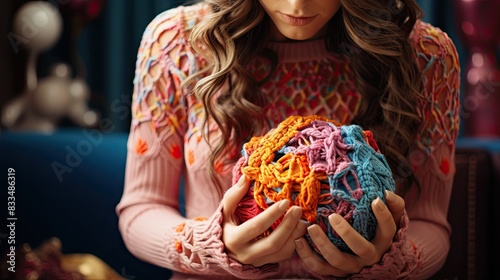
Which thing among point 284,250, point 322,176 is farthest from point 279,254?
point 322,176

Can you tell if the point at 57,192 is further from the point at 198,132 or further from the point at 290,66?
the point at 290,66

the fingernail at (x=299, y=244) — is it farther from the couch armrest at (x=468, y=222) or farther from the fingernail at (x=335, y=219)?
the couch armrest at (x=468, y=222)

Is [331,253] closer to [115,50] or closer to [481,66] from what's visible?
[481,66]

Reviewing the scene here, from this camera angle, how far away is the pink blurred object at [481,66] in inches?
73.7

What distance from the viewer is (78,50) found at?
235 cm

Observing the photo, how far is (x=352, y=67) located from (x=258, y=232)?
373mm

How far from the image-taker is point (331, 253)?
2.78 feet

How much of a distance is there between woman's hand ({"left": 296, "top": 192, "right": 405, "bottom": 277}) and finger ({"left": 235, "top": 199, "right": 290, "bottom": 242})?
0.13 feet

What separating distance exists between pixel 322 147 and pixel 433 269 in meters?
0.39

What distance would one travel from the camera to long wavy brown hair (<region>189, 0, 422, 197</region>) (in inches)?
Answer: 41.4

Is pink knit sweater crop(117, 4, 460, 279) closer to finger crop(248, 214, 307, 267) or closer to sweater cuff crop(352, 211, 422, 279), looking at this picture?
sweater cuff crop(352, 211, 422, 279)

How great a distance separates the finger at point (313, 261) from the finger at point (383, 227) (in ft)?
0.19

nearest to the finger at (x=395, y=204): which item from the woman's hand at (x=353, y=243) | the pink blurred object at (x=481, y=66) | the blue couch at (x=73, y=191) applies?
the woman's hand at (x=353, y=243)

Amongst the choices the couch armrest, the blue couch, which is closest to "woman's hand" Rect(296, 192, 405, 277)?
the couch armrest
